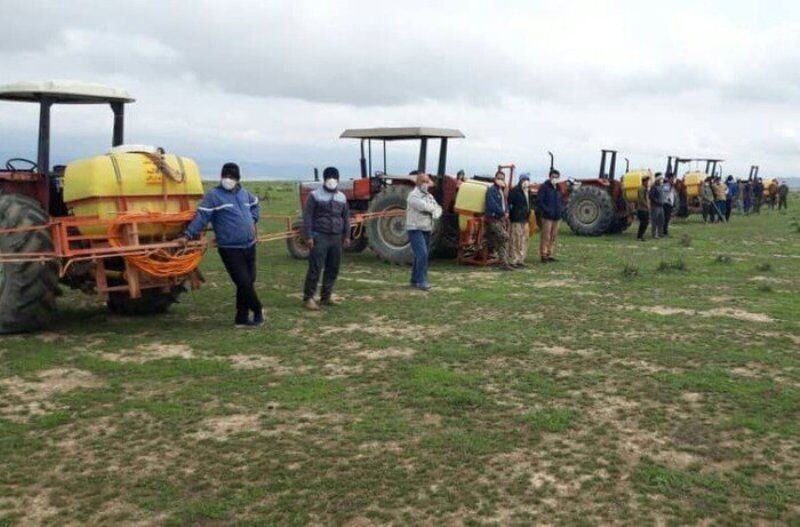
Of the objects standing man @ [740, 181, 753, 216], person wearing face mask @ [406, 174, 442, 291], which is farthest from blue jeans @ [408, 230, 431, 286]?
standing man @ [740, 181, 753, 216]

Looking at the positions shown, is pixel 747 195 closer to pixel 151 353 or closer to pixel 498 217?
pixel 498 217

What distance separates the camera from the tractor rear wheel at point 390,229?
12.1 m

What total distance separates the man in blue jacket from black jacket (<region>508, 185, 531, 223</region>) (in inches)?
221

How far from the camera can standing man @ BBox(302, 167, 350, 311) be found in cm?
822

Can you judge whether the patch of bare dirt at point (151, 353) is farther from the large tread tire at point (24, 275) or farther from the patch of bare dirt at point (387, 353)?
the patch of bare dirt at point (387, 353)

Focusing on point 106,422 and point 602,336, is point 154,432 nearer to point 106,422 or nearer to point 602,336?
point 106,422

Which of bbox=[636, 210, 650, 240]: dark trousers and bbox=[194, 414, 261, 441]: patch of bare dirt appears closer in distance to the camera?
bbox=[194, 414, 261, 441]: patch of bare dirt

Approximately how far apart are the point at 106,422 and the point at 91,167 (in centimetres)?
294

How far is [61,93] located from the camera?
7164mm

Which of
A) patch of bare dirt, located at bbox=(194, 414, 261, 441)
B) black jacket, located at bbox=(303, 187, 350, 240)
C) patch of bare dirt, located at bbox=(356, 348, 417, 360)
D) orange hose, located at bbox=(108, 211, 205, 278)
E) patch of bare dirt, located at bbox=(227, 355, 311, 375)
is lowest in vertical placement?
patch of bare dirt, located at bbox=(194, 414, 261, 441)

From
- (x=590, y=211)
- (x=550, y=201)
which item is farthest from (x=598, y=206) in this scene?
(x=550, y=201)

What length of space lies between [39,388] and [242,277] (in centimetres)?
229

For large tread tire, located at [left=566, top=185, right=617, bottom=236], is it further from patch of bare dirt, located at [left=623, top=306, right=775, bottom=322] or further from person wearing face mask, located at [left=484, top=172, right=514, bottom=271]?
patch of bare dirt, located at [left=623, top=306, right=775, bottom=322]

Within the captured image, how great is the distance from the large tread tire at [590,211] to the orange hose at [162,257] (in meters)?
12.0
